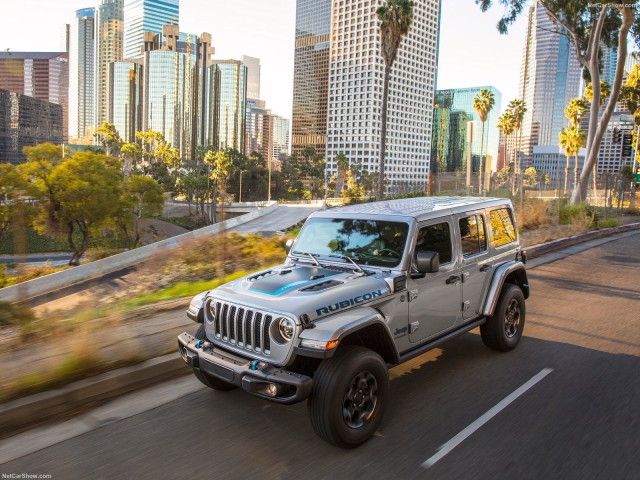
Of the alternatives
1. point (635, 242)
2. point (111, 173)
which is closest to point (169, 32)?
point (111, 173)

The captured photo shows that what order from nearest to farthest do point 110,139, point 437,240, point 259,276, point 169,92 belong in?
point 259,276 → point 437,240 → point 110,139 → point 169,92

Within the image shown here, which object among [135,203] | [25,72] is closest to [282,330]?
[135,203]

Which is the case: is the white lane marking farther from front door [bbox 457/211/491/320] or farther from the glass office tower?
the glass office tower

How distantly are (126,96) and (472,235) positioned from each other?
206m

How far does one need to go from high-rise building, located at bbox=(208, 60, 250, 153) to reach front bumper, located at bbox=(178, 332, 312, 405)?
183280 mm

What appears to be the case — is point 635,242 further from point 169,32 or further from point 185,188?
point 169,32

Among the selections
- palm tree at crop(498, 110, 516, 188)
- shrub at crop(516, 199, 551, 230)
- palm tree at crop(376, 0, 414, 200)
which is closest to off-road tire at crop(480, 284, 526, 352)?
shrub at crop(516, 199, 551, 230)

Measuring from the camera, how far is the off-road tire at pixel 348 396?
11.9 feet

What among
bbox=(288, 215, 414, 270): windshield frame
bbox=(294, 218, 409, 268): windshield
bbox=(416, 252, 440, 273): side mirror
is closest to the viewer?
bbox=(416, 252, 440, 273): side mirror

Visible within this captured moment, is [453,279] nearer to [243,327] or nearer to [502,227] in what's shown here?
[502,227]

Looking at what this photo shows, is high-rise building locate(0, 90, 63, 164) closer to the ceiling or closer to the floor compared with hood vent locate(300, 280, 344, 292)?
closer to the ceiling

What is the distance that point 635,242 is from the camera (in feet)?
54.3

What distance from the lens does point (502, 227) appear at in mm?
6141

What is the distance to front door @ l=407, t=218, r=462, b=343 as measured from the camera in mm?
4613
